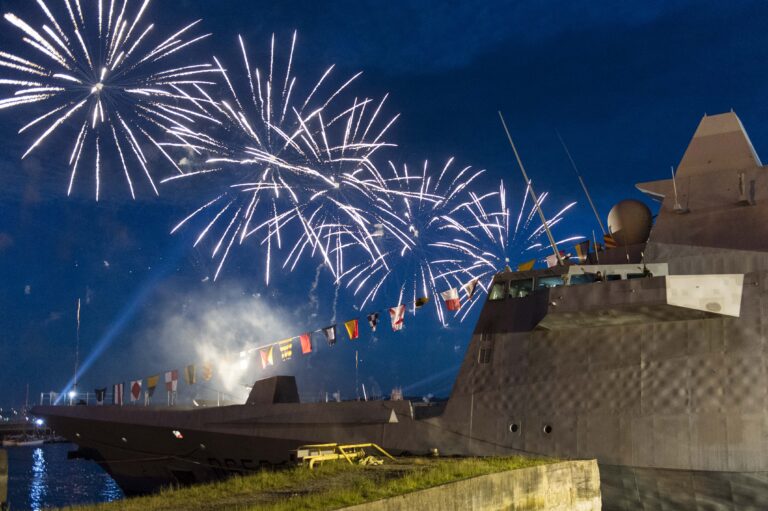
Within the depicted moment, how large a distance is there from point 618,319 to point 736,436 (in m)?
4.19

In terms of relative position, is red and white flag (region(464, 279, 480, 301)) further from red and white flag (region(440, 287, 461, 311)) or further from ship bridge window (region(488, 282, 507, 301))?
ship bridge window (region(488, 282, 507, 301))

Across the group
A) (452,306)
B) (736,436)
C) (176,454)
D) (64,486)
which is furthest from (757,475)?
(64,486)

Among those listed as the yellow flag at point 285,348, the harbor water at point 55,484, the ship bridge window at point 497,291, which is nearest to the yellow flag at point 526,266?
the ship bridge window at point 497,291

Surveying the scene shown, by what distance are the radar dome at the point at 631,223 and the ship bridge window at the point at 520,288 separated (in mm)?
4213

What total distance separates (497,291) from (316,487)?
11158 millimetres

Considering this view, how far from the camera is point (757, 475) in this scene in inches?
651

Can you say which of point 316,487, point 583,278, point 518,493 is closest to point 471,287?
point 583,278

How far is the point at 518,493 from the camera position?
14.8 m

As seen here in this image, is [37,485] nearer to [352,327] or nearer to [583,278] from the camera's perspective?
[352,327]

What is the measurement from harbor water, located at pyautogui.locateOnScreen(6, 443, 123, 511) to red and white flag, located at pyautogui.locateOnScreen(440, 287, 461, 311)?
2249 centimetres

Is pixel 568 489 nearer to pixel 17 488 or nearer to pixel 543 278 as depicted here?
pixel 543 278

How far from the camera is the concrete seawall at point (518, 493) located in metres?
12.0

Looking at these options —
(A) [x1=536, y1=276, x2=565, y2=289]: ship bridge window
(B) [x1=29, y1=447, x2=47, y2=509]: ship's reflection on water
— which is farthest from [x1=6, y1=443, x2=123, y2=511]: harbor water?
(A) [x1=536, y1=276, x2=565, y2=289]: ship bridge window

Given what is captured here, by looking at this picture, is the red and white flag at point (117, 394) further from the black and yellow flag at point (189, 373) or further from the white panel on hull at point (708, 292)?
the white panel on hull at point (708, 292)
